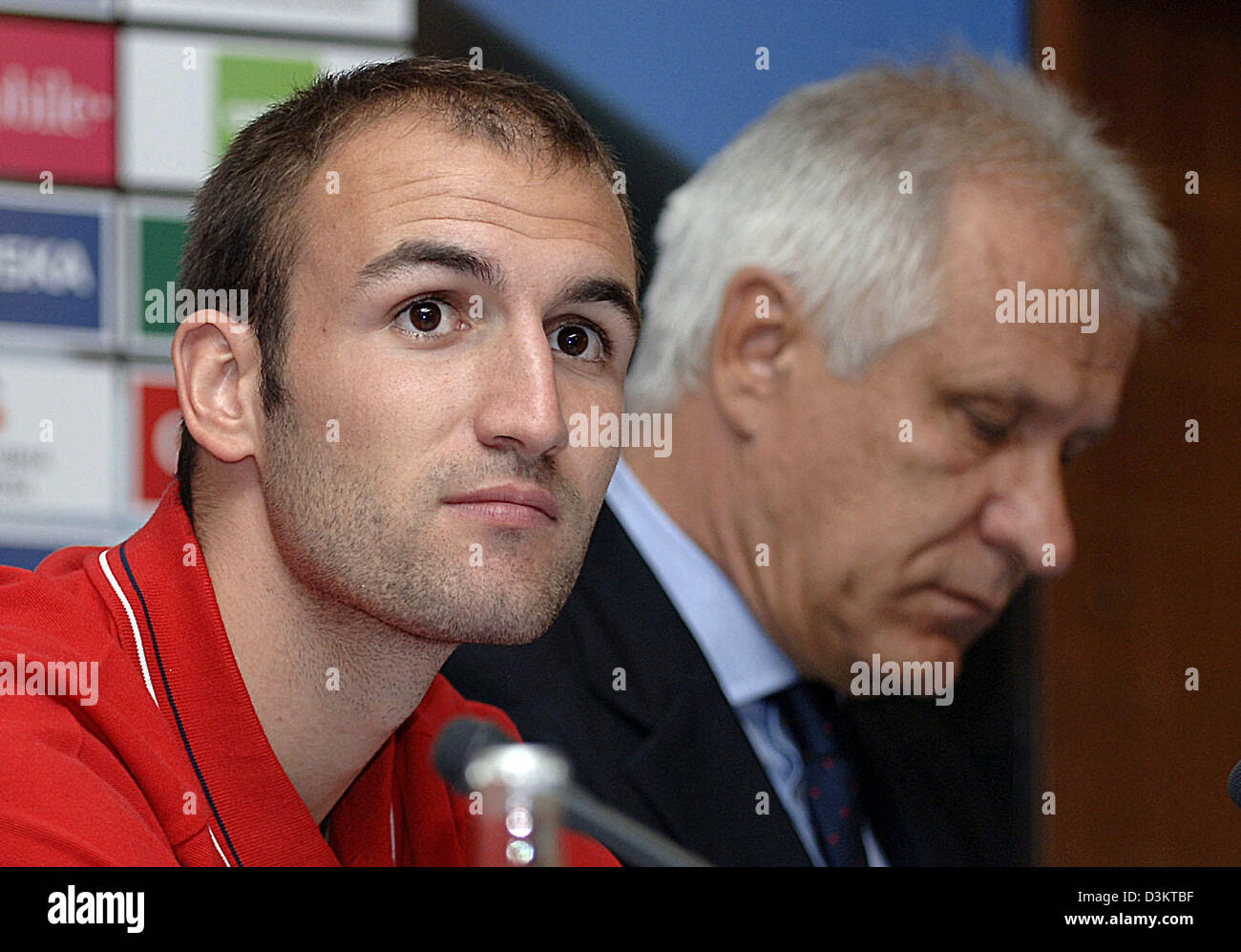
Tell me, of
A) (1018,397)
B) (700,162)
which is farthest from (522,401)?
(1018,397)

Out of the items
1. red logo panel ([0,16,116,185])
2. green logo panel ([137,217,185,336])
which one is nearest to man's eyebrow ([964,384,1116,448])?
green logo panel ([137,217,185,336])

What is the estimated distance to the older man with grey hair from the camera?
164cm

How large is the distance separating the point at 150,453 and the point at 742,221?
0.71 m

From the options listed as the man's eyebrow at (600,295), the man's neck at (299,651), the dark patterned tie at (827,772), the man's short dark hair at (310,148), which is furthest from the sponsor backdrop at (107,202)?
the dark patterned tie at (827,772)

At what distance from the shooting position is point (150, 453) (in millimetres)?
1600

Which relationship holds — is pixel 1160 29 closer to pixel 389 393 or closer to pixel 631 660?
pixel 631 660

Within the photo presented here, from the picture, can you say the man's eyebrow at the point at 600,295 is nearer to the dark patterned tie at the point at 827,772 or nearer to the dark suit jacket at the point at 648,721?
the dark suit jacket at the point at 648,721

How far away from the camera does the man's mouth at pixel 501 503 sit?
120 centimetres

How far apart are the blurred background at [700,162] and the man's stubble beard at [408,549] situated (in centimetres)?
41

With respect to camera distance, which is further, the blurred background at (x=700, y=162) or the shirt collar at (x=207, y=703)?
the blurred background at (x=700, y=162)

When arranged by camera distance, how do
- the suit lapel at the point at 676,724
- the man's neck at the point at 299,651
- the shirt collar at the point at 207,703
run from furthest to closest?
the suit lapel at the point at 676,724
the man's neck at the point at 299,651
the shirt collar at the point at 207,703

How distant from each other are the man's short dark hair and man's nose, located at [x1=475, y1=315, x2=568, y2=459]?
0.60 ft
